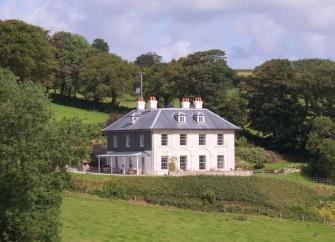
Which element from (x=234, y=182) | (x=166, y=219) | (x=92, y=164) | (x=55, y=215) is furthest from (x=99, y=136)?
(x=55, y=215)

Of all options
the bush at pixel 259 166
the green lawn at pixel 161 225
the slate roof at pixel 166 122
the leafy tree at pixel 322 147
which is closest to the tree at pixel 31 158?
the green lawn at pixel 161 225

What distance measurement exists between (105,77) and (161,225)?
162ft

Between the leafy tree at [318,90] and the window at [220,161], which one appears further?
the leafy tree at [318,90]

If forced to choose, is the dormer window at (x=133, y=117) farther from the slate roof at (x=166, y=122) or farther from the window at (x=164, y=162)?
the window at (x=164, y=162)

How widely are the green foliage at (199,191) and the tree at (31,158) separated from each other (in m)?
19.3

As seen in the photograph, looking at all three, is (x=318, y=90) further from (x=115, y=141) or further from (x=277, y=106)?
(x=115, y=141)

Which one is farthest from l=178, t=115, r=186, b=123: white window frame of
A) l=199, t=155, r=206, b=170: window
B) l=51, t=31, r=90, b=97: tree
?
l=51, t=31, r=90, b=97: tree

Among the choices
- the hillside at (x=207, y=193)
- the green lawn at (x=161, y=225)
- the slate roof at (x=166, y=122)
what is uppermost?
the slate roof at (x=166, y=122)

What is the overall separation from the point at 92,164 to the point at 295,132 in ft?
78.1

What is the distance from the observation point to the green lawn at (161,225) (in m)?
41.5

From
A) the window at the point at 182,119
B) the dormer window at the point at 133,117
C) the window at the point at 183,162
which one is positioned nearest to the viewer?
the window at the point at 183,162

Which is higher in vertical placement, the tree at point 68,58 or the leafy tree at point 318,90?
the tree at point 68,58

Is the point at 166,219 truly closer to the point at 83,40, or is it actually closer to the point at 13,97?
the point at 13,97

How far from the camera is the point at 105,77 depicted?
92.2 metres
